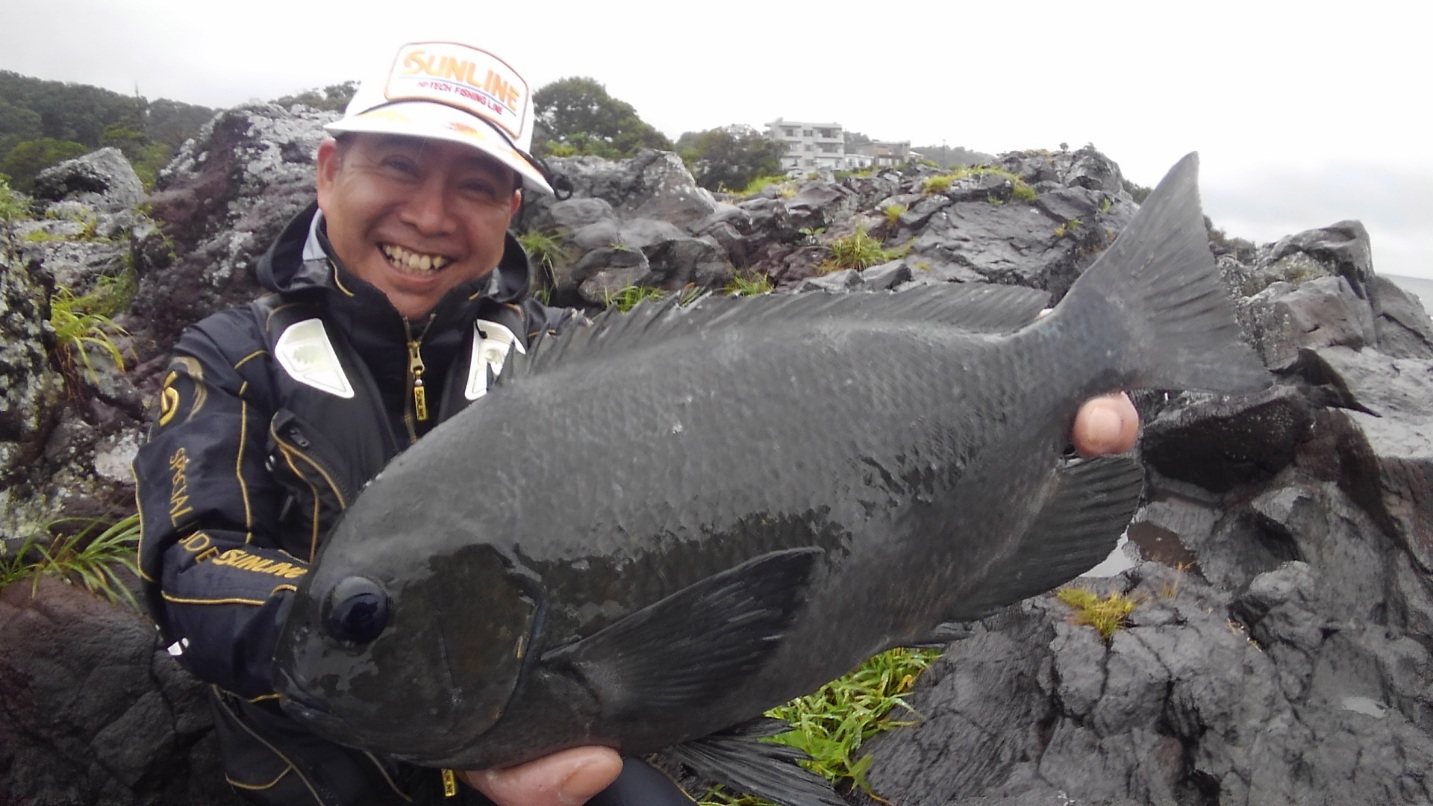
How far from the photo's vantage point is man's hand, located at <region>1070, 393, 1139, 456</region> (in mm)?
1780

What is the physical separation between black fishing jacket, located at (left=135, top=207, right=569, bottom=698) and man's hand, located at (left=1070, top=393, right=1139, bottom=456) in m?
1.25

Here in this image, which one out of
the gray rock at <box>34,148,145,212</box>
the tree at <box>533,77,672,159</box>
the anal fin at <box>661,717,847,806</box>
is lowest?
the anal fin at <box>661,717,847,806</box>

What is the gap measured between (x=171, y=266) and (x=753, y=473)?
4832 millimetres

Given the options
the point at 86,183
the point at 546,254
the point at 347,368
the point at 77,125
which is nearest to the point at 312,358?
the point at 347,368

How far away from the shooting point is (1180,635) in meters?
3.44

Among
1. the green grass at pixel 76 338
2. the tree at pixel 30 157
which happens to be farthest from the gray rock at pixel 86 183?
the tree at pixel 30 157

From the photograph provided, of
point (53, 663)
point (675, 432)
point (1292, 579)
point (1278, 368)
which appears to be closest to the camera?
point (675, 432)

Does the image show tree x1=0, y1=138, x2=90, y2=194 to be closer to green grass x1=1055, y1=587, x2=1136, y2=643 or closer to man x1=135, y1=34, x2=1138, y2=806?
man x1=135, y1=34, x2=1138, y2=806

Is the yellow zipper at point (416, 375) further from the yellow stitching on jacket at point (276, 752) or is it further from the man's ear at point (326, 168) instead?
the yellow stitching on jacket at point (276, 752)

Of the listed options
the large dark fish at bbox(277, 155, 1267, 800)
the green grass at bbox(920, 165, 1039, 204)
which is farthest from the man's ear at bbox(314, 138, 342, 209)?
the green grass at bbox(920, 165, 1039, 204)

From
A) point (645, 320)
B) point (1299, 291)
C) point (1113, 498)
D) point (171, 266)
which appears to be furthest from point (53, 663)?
point (1299, 291)

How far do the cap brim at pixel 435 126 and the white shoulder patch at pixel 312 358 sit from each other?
507 millimetres

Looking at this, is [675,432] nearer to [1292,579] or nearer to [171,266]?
[1292,579]

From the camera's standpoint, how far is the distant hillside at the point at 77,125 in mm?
14453
